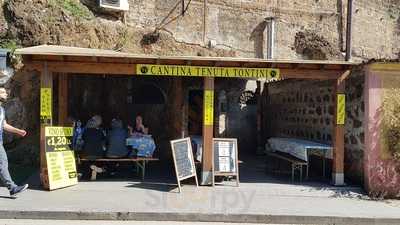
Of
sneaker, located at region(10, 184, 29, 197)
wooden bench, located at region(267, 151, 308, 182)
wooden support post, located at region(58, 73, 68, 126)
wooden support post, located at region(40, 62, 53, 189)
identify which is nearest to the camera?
sneaker, located at region(10, 184, 29, 197)

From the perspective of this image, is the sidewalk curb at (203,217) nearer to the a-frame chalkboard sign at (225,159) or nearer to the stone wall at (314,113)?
the a-frame chalkboard sign at (225,159)

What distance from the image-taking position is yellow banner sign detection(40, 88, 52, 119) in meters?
10.2

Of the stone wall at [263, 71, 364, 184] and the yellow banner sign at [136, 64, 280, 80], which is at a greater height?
the yellow banner sign at [136, 64, 280, 80]

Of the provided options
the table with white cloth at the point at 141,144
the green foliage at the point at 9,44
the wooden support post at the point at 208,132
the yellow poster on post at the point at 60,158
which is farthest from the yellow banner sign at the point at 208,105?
the green foliage at the point at 9,44

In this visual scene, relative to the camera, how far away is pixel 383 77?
407 inches

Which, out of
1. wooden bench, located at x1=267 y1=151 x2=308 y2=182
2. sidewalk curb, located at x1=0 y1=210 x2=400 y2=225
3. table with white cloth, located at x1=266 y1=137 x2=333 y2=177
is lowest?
sidewalk curb, located at x1=0 y1=210 x2=400 y2=225

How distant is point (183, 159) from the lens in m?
10.4

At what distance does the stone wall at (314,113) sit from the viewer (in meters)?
11.0

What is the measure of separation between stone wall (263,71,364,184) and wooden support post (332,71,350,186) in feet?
1.15

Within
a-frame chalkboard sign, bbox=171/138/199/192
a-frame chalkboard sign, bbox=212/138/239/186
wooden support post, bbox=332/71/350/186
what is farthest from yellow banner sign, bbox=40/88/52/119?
wooden support post, bbox=332/71/350/186

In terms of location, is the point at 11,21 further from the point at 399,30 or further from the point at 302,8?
the point at 399,30

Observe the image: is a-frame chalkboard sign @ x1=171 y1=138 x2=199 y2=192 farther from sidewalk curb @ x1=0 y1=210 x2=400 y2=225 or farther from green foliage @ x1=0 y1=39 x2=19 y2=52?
green foliage @ x1=0 y1=39 x2=19 y2=52

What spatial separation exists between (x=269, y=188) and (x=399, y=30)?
60.2ft

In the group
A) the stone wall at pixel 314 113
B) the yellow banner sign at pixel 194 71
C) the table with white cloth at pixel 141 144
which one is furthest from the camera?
the table with white cloth at pixel 141 144
